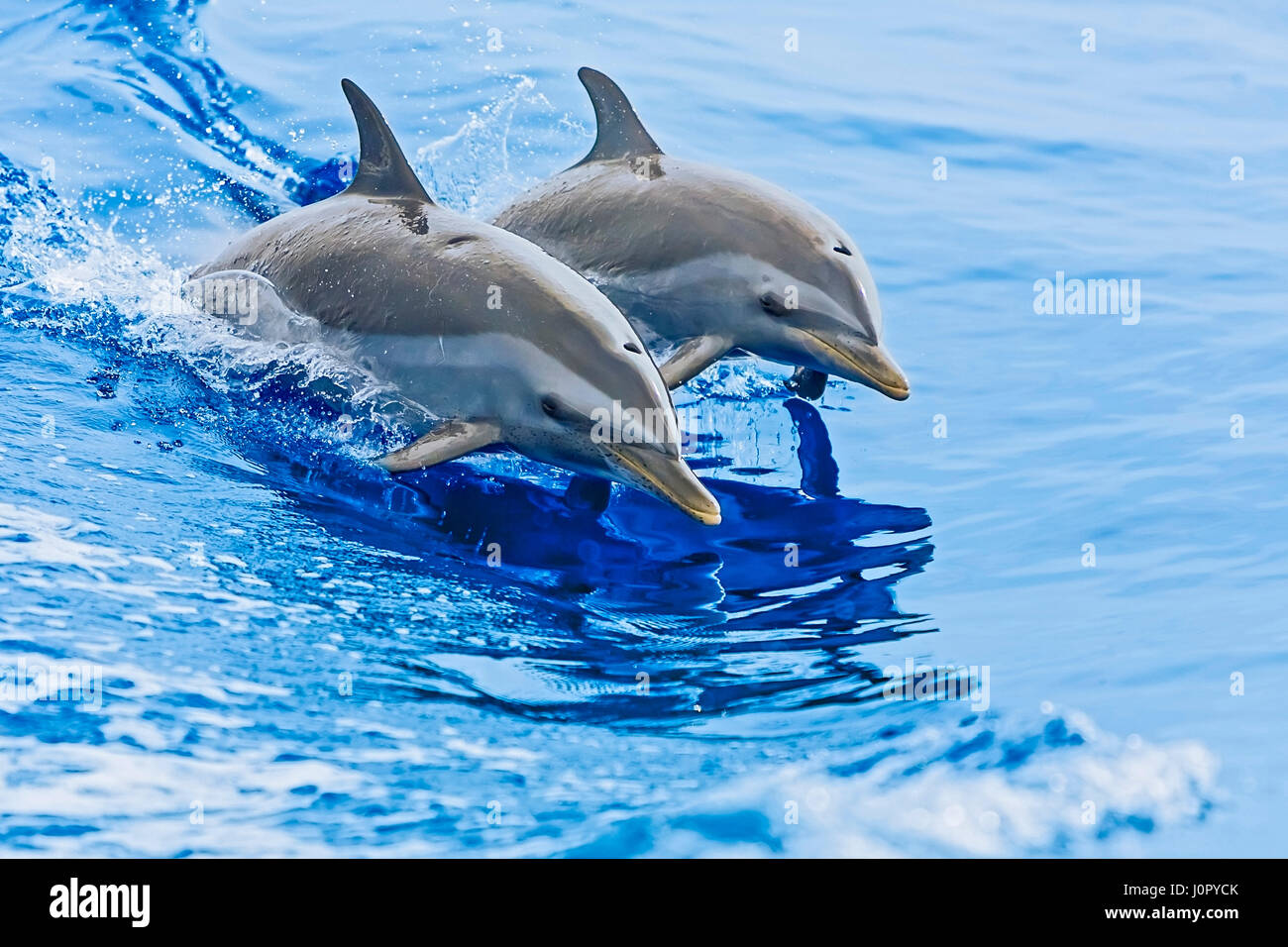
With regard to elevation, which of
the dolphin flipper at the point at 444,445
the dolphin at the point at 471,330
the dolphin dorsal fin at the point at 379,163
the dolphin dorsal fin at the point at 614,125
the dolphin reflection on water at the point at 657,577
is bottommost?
the dolphin reflection on water at the point at 657,577

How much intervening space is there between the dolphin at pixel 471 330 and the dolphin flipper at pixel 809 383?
202 cm

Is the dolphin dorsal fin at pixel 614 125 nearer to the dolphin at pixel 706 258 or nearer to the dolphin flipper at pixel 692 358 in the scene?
the dolphin at pixel 706 258

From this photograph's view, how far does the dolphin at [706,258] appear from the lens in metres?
6.98

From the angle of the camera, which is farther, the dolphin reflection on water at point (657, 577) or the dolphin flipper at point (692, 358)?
the dolphin flipper at point (692, 358)

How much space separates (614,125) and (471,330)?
7.15 feet

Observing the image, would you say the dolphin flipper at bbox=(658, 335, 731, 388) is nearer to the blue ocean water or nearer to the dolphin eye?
the dolphin eye

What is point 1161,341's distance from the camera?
9.29 m

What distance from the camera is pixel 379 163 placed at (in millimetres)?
7082

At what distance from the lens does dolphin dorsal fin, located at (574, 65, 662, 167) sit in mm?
Answer: 7844

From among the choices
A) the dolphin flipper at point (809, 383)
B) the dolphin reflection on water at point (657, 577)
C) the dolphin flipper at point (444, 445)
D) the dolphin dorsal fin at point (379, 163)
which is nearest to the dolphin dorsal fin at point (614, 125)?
the dolphin dorsal fin at point (379, 163)

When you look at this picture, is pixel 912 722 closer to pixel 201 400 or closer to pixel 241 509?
pixel 241 509

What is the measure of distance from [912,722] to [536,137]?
909cm

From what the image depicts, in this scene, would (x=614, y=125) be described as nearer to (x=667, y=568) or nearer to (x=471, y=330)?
(x=471, y=330)

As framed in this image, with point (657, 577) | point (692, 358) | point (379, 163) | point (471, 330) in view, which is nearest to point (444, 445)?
point (471, 330)
